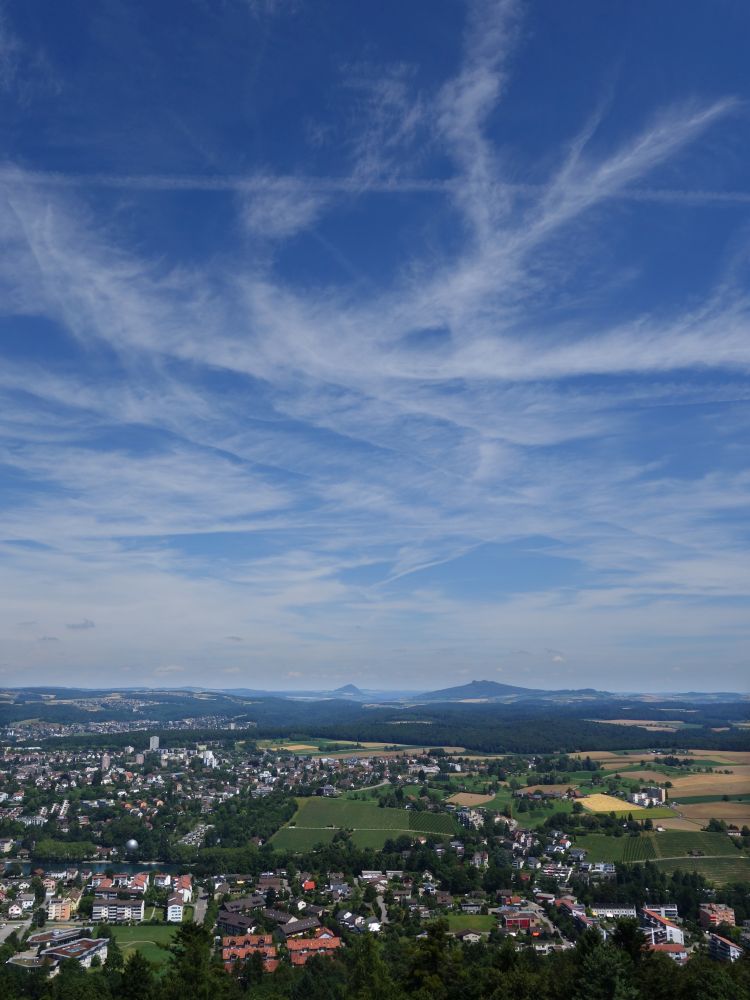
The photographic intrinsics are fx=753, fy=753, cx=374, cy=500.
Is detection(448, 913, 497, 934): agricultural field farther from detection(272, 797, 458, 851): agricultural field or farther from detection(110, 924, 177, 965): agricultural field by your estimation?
detection(272, 797, 458, 851): agricultural field

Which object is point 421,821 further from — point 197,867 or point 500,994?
point 500,994

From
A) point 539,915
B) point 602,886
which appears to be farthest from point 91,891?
point 602,886

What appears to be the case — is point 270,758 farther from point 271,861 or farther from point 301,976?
point 301,976

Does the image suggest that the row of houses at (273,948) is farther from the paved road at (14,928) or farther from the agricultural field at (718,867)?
the agricultural field at (718,867)

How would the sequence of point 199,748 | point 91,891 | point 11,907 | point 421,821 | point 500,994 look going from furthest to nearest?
point 199,748 → point 421,821 → point 91,891 → point 11,907 → point 500,994

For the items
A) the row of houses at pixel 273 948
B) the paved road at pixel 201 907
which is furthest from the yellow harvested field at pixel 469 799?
Answer: the row of houses at pixel 273 948

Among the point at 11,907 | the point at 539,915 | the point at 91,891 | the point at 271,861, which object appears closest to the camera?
the point at 539,915

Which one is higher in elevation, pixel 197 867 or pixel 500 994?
pixel 500 994

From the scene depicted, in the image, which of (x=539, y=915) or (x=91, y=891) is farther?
(x=91, y=891)
